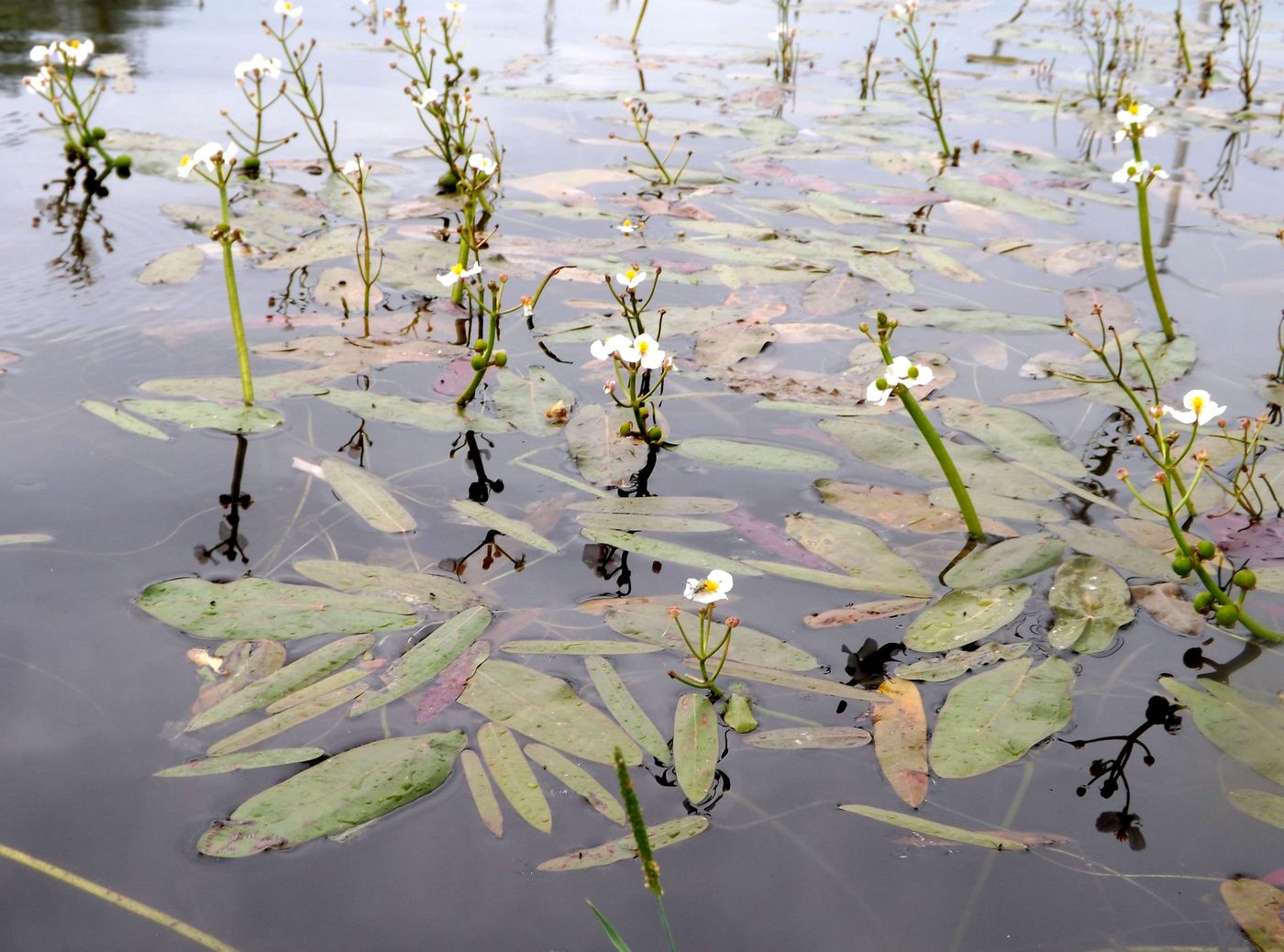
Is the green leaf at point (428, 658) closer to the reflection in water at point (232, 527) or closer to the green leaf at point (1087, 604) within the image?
the reflection in water at point (232, 527)

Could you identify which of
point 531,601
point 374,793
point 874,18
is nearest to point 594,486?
point 531,601

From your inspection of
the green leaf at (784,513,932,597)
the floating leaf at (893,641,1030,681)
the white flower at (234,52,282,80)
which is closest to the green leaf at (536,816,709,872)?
the floating leaf at (893,641,1030,681)

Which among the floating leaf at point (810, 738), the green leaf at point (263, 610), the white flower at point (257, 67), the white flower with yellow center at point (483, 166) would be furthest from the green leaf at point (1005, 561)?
the white flower at point (257, 67)

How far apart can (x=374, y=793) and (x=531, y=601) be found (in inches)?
14.8

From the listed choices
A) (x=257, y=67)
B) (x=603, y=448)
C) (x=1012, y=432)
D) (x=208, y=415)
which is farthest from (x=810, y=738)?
(x=257, y=67)

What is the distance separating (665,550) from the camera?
1578 millimetres

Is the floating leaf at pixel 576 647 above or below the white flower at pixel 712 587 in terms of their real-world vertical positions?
below

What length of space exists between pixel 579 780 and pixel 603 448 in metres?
0.71

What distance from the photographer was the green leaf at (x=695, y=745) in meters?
1.20

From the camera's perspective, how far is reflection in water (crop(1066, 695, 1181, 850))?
1.18 m

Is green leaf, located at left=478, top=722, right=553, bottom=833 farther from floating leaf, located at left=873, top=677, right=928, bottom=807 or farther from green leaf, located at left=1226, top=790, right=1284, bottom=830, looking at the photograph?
green leaf, located at left=1226, top=790, right=1284, bottom=830

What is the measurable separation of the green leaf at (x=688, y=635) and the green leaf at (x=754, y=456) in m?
0.39

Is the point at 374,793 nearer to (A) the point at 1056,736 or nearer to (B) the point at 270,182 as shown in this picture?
(A) the point at 1056,736

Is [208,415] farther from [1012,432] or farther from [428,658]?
[1012,432]
